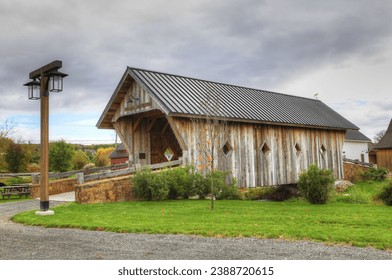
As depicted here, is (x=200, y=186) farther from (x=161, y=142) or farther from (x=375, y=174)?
(x=375, y=174)

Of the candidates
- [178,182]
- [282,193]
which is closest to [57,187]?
[178,182]

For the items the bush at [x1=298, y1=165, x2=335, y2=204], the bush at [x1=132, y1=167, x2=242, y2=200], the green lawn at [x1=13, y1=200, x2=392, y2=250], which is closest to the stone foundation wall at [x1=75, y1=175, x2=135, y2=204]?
the bush at [x1=132, y1=167, x2=242, y2=200]

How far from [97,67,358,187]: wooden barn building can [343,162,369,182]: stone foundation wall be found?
240 cm

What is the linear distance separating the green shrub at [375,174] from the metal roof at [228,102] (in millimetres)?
3473

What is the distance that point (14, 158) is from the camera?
37906mm

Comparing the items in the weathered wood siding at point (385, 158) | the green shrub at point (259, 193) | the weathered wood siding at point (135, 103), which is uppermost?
the weathered wood siding at point (135, 103)

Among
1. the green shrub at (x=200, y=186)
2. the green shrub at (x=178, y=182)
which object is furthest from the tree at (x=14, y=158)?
the green shrub at (x=200, y=186)

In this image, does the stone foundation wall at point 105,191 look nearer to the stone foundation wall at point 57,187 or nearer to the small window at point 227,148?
the stone foundation wall at point 57,187

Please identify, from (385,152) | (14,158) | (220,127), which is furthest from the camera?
(14,158)

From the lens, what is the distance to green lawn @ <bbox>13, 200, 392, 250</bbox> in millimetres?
8047

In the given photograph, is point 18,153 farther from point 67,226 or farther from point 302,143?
point 67,226

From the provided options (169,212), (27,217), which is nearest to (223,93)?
(169,212)

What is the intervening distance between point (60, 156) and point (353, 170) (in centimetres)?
2375

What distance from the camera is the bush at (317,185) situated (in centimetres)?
1454
